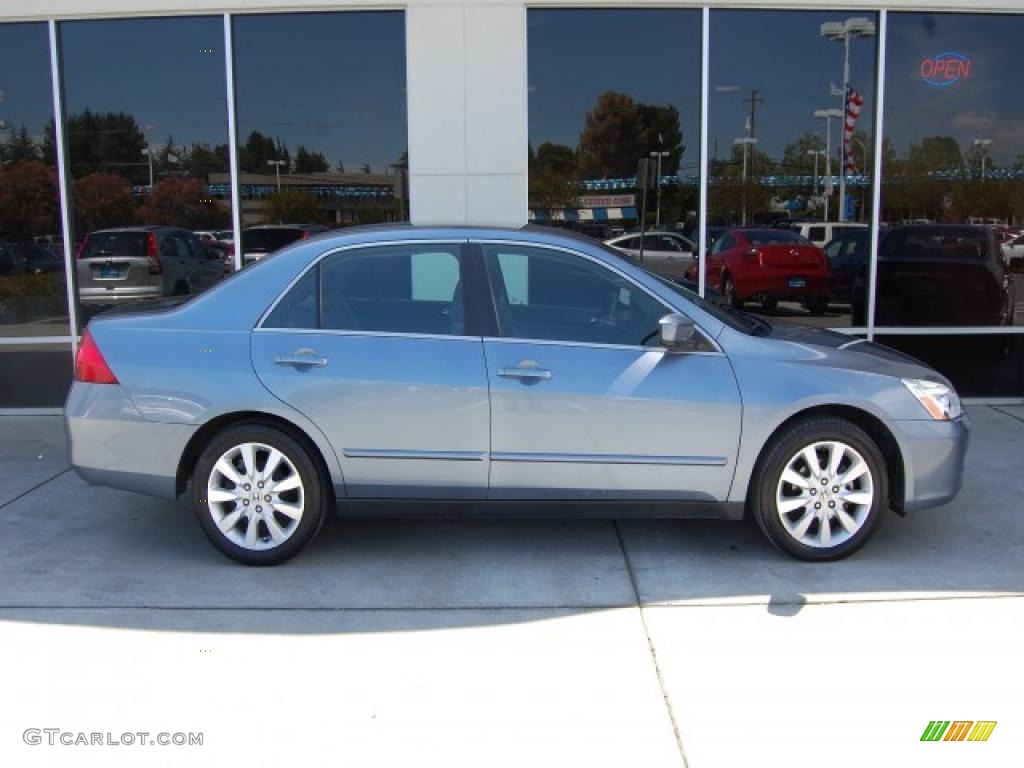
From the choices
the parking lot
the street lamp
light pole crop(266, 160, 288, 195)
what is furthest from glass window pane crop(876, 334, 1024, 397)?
light pole crop(266, 160, 288, 195)

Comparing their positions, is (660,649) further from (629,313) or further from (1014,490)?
(1014,490)

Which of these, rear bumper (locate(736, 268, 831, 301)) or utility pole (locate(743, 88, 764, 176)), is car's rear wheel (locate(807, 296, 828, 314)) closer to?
rear bumper (locate(736, 268, 831, 301))

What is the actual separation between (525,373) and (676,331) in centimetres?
74

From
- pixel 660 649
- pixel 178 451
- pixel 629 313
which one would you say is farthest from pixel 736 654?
pixel 178 451

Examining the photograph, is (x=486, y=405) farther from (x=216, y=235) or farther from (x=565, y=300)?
(x=216, y=235)

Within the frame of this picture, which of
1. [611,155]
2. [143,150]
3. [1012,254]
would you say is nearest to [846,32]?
[611,155]

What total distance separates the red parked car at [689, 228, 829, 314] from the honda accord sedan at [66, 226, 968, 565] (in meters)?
3.69

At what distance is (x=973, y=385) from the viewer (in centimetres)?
857

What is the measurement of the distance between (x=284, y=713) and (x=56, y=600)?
1.62m

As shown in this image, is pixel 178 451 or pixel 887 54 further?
pixel 887 54

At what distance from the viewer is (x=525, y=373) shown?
4.61 m

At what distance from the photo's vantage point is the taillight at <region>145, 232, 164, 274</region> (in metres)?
8.51

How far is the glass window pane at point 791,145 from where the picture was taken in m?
8.14

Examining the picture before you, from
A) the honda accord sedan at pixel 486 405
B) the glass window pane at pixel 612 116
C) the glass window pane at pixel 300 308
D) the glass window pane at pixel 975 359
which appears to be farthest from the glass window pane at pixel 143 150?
the glass window pane at pixel 975 359
